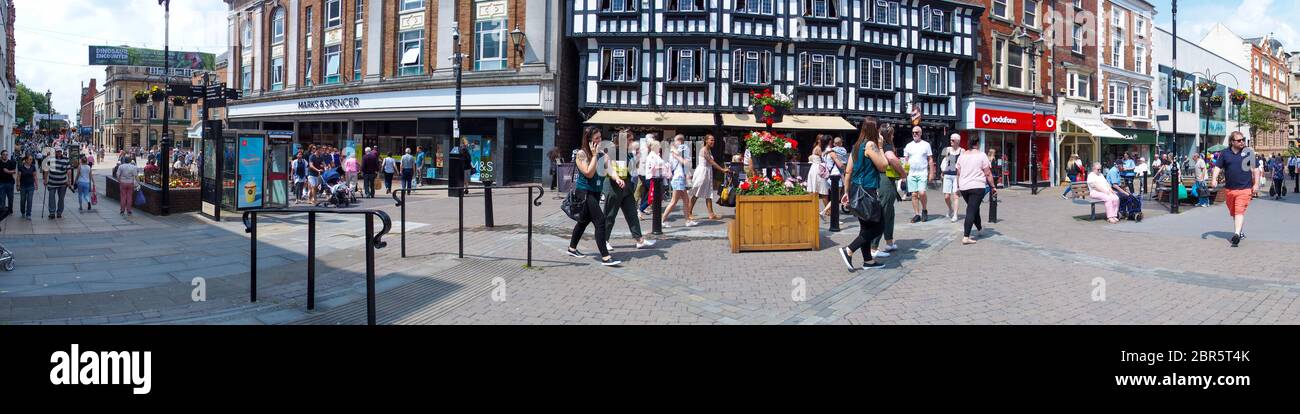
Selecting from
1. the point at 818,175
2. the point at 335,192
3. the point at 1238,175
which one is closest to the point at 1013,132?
the point at 818,175

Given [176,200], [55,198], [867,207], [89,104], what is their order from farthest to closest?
[89,104] → [176,200] → [55,198] → [867,207]

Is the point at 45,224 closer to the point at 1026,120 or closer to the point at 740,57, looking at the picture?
the point at 740,57

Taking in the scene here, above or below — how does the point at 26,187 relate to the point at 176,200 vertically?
above

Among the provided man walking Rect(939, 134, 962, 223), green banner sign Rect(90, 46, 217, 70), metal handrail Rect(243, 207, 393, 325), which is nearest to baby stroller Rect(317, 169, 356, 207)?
metal handrail Rect(243, 207, 393, 325)

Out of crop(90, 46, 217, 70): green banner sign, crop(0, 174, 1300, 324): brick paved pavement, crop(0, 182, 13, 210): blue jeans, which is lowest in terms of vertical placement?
crop(0, 174, 1300, 324): brick paved pavement

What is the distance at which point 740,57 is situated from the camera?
26641mm

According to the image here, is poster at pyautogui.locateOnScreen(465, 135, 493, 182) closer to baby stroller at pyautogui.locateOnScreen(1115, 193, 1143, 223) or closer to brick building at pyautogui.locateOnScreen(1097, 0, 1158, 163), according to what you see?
baby stroller at pyautogui.locateOnScreen(1115, 193, 1143, 223)

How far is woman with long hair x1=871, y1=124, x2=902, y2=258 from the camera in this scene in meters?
7.94

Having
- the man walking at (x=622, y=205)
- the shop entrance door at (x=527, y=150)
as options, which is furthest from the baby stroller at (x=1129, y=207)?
the shop entrance door at (x=527, y=150)

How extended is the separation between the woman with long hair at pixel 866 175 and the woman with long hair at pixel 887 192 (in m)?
0.08

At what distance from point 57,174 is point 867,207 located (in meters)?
14.8

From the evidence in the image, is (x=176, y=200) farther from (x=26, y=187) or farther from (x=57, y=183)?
(x=26, y=187)

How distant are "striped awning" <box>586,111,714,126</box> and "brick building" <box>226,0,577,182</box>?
1.86m

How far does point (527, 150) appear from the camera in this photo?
90.7ft
